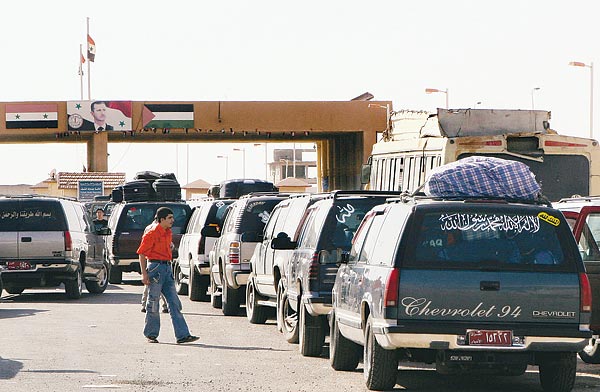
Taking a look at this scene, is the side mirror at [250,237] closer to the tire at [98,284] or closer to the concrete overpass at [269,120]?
the tire at [98,284]

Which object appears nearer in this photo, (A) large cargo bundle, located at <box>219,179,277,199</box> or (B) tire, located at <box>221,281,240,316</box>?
(B) tire, located at <box>221,281,240,316</box>

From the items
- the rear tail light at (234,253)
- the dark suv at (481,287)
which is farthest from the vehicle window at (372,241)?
the rear tail light at (234,253)

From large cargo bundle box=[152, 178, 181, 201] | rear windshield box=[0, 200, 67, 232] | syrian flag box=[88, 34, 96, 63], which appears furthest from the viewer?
syrian flag box=[88, 34, 96, 63]

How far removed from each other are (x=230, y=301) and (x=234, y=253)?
2.97 ft

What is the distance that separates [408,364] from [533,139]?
10979 mm

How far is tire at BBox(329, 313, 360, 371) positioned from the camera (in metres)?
14.2

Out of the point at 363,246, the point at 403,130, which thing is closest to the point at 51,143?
the point at 403,130

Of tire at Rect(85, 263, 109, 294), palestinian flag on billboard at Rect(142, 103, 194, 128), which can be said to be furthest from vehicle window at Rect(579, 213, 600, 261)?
palestinian flag on billboard at Rect(142, 103, 194, 128)

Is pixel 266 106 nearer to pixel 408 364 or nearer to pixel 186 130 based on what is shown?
pixel 186 130

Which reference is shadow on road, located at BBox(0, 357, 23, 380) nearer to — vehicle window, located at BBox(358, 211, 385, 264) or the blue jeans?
the blue jeans

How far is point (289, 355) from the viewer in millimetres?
16031

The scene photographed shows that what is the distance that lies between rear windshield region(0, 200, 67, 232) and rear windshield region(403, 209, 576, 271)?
1597 cm

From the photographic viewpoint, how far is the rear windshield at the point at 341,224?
1580 cm

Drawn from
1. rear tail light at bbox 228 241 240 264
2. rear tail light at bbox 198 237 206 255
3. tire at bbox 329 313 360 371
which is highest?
rear tail light at bbox 228 241 240 264
